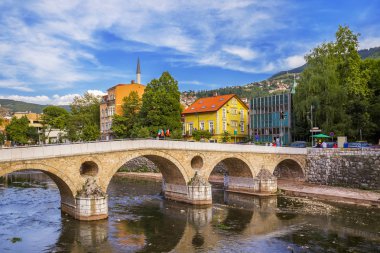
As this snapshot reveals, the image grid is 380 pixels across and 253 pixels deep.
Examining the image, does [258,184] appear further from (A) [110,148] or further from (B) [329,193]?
(A) [110,148]

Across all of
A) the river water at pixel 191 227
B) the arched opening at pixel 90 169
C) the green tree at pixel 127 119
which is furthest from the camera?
the green tree at pixel 127 119

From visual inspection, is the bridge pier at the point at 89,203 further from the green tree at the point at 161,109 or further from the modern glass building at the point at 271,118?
the modern glass building at the point at 271,118

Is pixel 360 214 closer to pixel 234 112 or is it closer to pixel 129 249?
pixel 129 249

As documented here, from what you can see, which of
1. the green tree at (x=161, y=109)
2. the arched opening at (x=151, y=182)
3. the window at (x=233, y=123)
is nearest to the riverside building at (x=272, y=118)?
the window at (x=233, y=123)

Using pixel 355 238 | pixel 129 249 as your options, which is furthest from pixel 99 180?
pixel 355 238

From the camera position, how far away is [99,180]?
2334 centimetres

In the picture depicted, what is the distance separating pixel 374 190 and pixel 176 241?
21.1 m

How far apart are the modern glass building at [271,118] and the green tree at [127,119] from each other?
18.1 metres

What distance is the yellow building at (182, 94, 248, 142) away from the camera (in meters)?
54.0

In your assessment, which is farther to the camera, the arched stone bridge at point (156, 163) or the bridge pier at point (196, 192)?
the bridge pier at point (196, 192)

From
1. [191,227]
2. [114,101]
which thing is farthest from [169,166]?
[114,101]

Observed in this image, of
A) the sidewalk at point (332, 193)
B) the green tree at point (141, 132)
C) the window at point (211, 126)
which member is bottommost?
the sidewalk at point (332, 193)

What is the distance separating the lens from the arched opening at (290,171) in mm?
38250

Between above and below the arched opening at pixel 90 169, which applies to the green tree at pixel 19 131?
above
